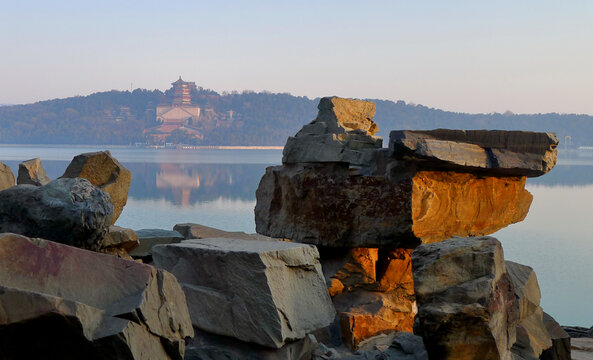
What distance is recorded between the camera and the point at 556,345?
5.37 meters

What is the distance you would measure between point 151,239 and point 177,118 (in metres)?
64.1

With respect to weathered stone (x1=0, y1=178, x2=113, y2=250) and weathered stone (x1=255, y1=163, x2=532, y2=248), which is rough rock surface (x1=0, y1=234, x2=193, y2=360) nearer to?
weathered stone (x1=0, y1=178, x2=113, y2=250)

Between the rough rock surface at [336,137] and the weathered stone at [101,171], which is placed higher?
the rough rock surface at [336,137]

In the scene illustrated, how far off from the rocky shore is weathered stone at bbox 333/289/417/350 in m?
0.02

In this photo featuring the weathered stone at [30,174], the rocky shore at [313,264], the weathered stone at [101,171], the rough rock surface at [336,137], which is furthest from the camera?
the weathered stone at [30,174]

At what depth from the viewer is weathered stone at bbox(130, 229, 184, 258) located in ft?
20.7

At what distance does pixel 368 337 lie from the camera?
6.12 m

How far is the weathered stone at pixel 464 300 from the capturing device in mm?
3879

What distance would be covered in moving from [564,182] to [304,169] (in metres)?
32.2

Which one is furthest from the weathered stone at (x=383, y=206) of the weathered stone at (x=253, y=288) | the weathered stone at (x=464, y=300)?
the weathered stone at (x=253, y=288)

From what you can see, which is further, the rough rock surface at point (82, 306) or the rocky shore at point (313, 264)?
the rocky shore at point (313, 264)

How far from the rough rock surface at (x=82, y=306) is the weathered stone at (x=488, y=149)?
122 inches

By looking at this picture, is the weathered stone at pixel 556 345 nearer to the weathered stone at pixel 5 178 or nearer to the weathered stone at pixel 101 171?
the weathered stone at pixel 101 171

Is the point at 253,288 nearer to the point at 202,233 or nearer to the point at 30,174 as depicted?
the point at 202,233
